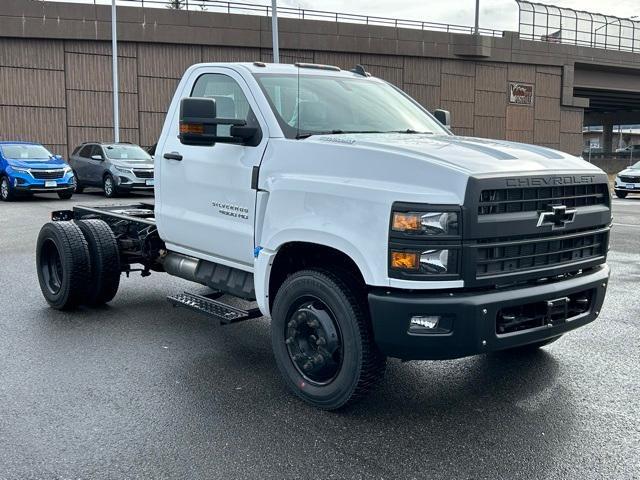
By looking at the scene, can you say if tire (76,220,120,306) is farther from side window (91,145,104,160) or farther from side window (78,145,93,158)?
side window (78,145,93,158)

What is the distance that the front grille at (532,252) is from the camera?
3.80 meters

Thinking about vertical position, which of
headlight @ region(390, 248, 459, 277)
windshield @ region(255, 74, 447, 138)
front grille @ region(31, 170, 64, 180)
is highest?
windshield @ region(255, 74, 447, 138)

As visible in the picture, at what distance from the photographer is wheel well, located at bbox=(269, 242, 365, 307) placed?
4195mm

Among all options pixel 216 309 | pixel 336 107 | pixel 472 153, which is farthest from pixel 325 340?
pixel 336 107

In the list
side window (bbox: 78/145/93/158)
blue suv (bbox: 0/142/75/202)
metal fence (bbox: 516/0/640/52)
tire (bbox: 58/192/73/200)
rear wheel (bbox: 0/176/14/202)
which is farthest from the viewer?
metal fence (bbox: 516/0/640/52)

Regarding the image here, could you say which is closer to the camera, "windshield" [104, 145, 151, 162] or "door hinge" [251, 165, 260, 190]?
"door hinge" [251, 165, 260, 190]

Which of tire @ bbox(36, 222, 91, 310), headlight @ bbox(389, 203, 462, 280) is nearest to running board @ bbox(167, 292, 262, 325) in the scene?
tire @ bbox(36, 222, 91, 310)

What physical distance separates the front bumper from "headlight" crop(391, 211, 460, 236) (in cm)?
35

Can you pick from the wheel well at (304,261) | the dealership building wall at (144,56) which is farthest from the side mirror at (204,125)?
the dealership building wall at (144,56)

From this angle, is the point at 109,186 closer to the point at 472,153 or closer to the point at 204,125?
the point at 204,125

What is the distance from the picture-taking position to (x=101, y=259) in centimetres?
652

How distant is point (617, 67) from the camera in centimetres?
5141

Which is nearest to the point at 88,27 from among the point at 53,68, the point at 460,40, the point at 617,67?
the point at 53,68

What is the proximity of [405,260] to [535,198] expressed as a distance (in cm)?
90
